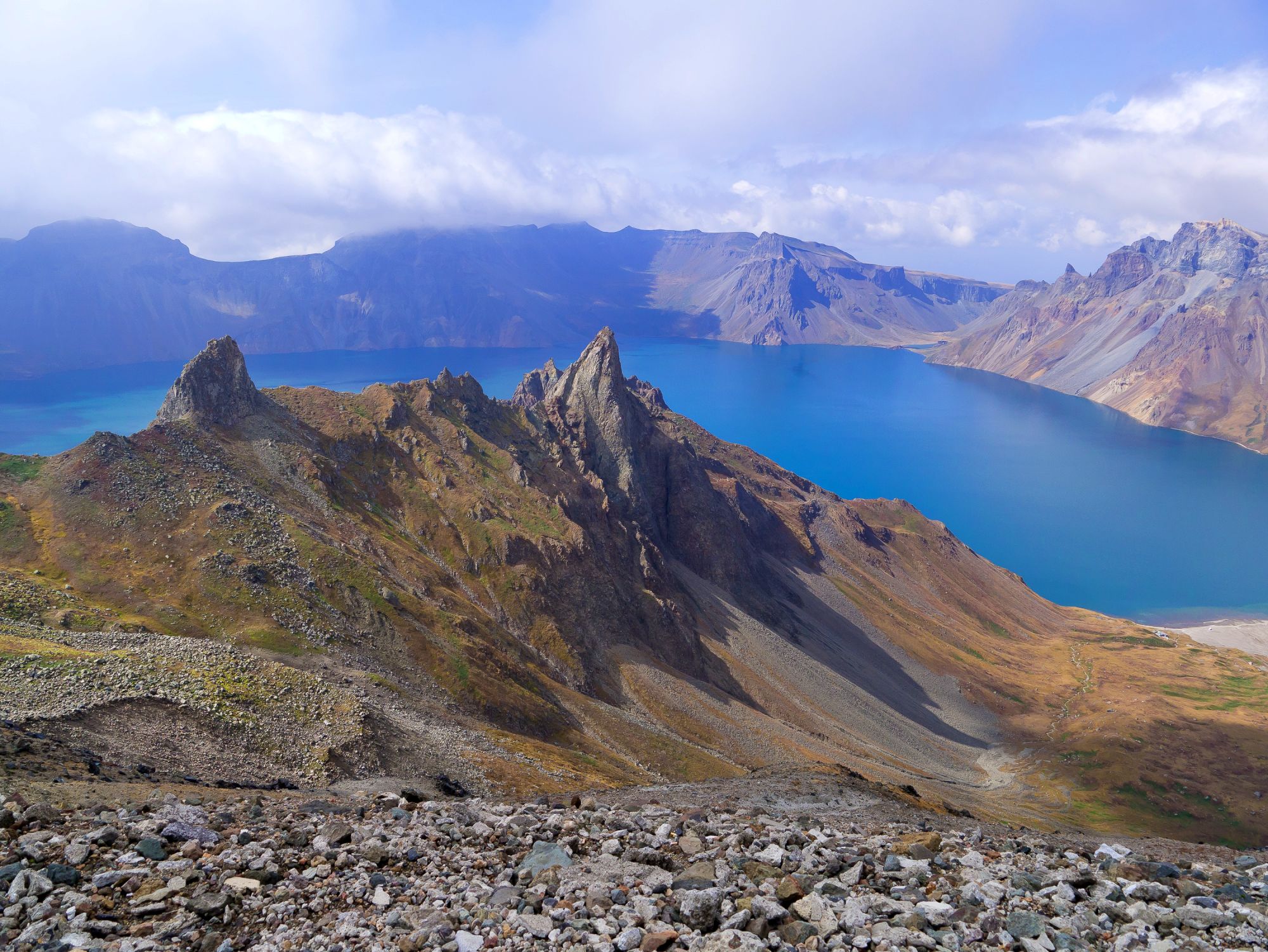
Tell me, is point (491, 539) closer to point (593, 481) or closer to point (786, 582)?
point (593, 481)

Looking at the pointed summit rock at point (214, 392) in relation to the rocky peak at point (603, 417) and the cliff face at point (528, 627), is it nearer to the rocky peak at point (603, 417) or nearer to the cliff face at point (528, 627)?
the cliff face at point (528, 627)

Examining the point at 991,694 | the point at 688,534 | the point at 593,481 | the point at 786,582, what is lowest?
the point at 991,694

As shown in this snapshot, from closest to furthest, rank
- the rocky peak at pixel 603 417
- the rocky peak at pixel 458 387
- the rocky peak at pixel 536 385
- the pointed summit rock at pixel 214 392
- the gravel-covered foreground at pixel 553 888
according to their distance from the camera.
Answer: the gravel-covered foreground at pixel 553 888 → the pointed summit rock at pixel 214 392 → the rocky peak at pixel 458 387 → the rocky peak at pixel 603 417 → the rocky peak at pixel 536 385

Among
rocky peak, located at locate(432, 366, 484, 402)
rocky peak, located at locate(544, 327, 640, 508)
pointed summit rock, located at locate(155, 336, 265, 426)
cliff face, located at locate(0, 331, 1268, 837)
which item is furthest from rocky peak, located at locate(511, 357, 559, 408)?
pointed summit rock, located at locate(155, 336, 265, 426)

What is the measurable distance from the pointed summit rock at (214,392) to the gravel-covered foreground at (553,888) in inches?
2653

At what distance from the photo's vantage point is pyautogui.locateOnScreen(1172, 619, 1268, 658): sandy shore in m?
175

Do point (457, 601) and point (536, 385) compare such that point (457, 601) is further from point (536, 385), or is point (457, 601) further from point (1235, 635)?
point (1235, 635)

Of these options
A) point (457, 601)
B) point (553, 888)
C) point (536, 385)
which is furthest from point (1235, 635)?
point (553, 888)

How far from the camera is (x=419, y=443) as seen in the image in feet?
324

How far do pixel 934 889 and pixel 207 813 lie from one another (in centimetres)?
2044

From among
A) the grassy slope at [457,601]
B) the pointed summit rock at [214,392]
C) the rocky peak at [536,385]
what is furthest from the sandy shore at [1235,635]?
the pointed summit rock at [214,392]

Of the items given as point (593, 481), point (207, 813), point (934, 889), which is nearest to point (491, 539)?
point (593, 481)

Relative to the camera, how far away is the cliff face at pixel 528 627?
1865 inches

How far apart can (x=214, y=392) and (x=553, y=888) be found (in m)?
80.9
